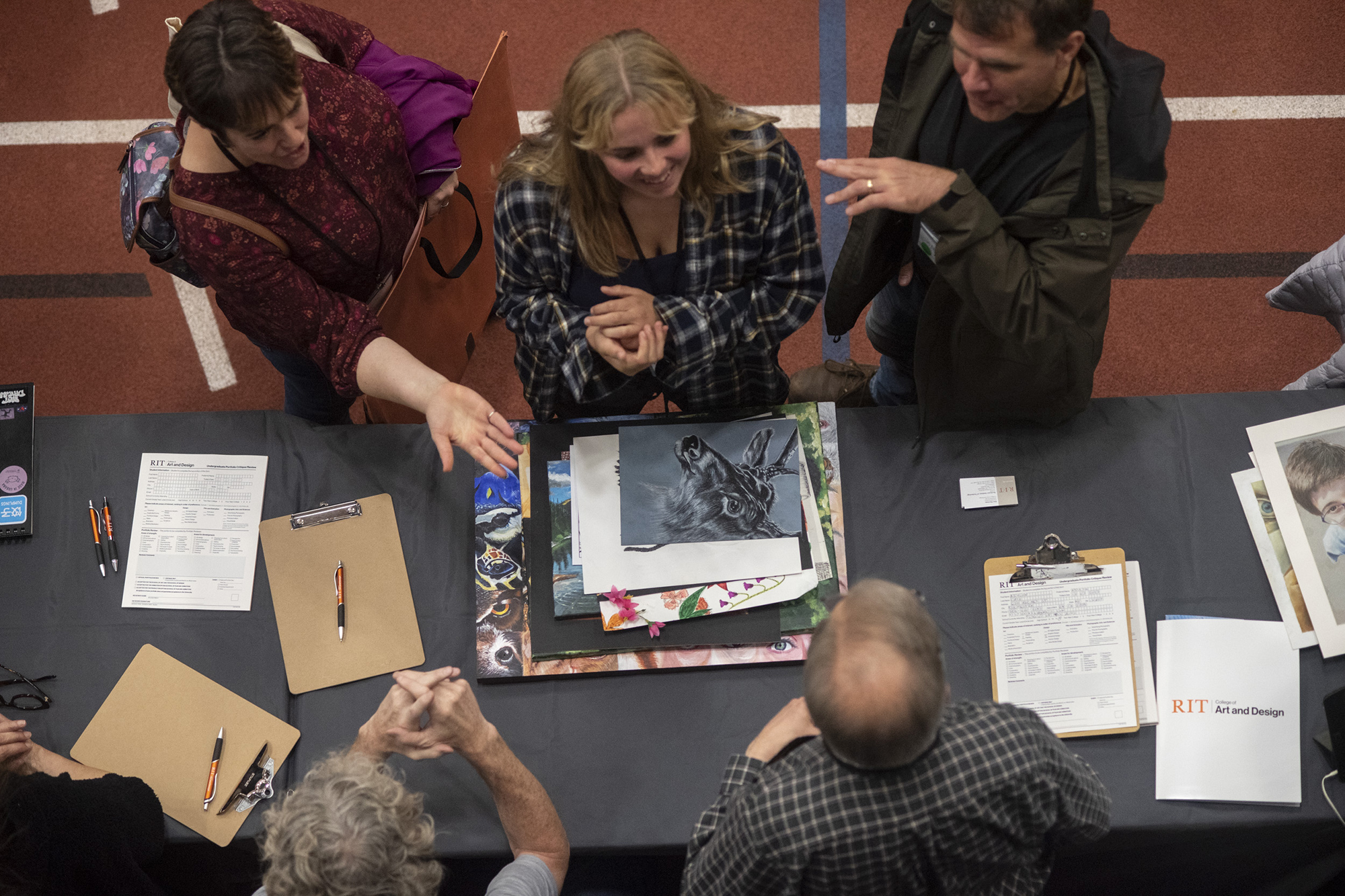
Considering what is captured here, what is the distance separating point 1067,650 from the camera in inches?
74.6

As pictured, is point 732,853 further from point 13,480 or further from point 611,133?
point 13,480

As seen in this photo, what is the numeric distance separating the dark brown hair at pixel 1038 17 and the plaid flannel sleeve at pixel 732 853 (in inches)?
52.0

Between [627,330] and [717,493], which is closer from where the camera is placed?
[627,330]

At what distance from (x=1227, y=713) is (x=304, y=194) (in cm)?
214

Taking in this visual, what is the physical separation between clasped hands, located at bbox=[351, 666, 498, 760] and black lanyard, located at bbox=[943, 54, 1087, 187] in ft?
4.64

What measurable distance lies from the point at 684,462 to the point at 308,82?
43.9 inches

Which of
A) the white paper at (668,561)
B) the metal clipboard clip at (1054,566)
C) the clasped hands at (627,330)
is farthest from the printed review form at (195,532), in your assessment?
the metal clipboard clip at (1054,566)

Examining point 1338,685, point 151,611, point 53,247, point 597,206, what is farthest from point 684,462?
point 53,247

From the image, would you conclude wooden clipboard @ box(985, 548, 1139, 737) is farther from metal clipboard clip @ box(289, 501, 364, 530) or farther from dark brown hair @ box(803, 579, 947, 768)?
metal clipboard clip @ box(289, 501, 364, 530)

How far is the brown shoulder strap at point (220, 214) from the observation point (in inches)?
70.9

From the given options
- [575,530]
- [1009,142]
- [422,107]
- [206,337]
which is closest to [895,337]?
[1009,142]

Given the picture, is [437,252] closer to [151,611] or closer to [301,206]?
[301,206]

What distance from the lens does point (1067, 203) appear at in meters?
1.73

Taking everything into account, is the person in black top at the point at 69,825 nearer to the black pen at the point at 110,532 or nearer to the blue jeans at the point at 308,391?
the black pen at the point at 110,532
